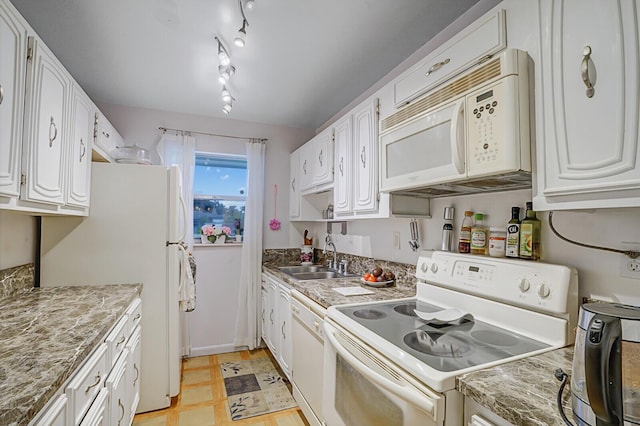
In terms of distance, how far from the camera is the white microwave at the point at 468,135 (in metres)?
1.08

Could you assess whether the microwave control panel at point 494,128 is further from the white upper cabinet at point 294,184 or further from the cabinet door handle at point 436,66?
the white upper cabinet at point 294,184

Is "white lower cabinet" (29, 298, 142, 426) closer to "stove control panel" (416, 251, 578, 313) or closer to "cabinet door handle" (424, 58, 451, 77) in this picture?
"stove control panel" (416, 251, 578, 313)

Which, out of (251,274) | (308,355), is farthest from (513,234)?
(251,274)

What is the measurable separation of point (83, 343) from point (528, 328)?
1628 mm

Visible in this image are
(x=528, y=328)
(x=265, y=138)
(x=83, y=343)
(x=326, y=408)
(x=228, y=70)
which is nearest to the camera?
(x=83, y=343)

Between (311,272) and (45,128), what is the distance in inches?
88.0

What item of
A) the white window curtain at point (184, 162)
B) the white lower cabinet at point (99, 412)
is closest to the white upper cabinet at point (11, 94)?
the white lower cabinet at point (99, 412)

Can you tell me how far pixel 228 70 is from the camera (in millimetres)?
2105

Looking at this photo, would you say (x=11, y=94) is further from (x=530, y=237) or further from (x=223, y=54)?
(x=530, y=237)

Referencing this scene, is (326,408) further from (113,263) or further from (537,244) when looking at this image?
(113,263)

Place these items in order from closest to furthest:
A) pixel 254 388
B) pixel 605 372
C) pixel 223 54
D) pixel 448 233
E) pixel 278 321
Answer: pixel 605 372, pixel 448 233, pixel 223 54, pixel 254 388, pixel 278 321

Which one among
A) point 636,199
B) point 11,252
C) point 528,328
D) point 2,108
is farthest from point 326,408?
point 11,252

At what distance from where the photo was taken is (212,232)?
3.29m

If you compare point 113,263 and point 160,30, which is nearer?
point 160,30
